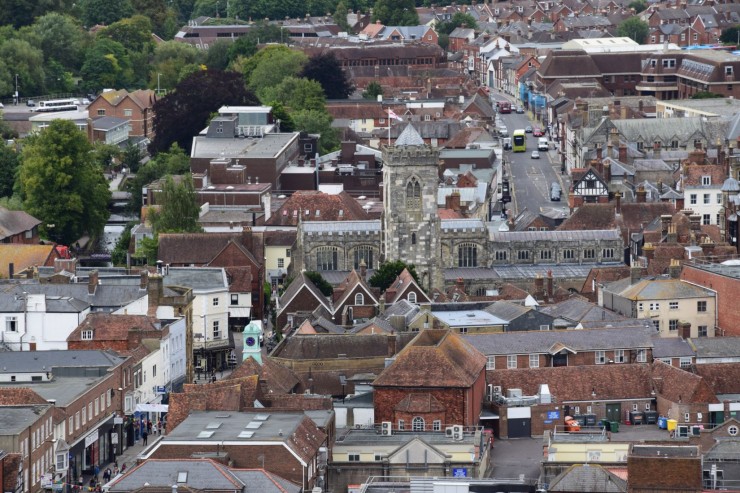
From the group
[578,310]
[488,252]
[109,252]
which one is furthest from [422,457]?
[109,252]

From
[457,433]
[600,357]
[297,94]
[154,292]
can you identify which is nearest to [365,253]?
[154,292]

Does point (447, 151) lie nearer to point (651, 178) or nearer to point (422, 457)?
point (651, 178)

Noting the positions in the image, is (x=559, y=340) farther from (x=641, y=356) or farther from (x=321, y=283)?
(x=321, y=283)

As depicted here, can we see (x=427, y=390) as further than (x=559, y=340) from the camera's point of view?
No

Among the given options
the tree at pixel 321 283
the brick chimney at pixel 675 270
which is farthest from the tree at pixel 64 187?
the brick chimney at pixel 675 270

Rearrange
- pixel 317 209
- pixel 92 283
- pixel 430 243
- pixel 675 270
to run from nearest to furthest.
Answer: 1. pixel 92 283
2. pixel 675 270
3. pixel 430 243
4. pixel 317 209

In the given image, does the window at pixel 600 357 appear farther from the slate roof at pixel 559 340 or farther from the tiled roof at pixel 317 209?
the tiled roof at pixel 317 209

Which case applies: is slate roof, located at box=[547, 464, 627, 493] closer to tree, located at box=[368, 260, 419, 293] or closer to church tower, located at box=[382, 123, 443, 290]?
tree, located at box=[368, 260, 419, 293]
